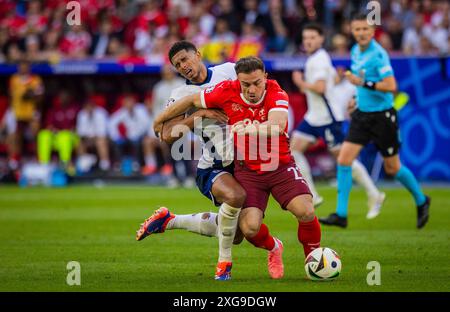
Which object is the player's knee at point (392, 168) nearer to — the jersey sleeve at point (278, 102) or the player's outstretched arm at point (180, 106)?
the jersey sleeve at point (278, 102)

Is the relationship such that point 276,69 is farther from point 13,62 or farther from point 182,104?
point 182,104

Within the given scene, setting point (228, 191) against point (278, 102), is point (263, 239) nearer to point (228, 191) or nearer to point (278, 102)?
point (228, 191)

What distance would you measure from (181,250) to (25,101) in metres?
12.0

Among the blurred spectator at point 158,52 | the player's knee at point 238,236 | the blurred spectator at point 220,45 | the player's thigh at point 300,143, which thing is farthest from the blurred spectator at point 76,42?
the player's knee at point 238,236

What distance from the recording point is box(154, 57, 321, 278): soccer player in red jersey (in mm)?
7543

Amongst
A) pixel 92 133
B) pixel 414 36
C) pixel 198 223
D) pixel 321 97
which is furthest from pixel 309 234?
pixel 92 133

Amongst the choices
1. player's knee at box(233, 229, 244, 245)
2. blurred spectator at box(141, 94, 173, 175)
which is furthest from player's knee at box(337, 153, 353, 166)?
blurred spectator at box(141, 94, 173, 175)

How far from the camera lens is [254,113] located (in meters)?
7.73

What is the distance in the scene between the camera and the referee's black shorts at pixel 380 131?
11.6 m

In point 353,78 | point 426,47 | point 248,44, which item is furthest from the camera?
point 248,44

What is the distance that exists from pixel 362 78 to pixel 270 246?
160 inches

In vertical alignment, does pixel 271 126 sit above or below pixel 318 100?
below

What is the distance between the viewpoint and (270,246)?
8.03m
